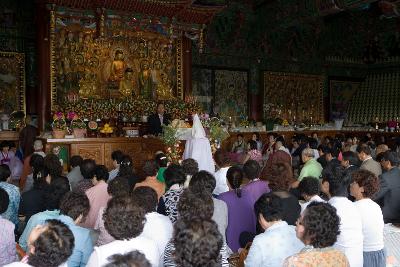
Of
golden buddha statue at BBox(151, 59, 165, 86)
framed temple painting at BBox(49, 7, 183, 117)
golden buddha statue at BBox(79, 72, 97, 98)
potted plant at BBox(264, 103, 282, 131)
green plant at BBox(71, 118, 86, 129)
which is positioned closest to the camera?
green plant at BBox(71, 118, 86, 129)

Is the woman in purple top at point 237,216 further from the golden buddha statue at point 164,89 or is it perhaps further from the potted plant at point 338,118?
the potted plant at point 338,118

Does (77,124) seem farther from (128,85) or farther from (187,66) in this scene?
(187,66)

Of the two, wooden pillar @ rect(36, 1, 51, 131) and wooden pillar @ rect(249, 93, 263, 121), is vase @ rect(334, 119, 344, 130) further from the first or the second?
wooden pillar @ rect(36, 1, 51, 131)

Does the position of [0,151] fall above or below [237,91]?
below

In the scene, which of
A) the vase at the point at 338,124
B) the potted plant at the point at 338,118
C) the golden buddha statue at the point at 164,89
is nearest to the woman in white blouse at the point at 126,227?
the golden buddha statue at the point at 164,89

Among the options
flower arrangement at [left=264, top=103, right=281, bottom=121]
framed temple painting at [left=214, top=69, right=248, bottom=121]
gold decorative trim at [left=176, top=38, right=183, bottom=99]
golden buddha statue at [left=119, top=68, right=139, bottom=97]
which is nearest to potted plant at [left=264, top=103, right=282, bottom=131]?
flower arrangement at [left=264, top=103, right=281, bottom=121]

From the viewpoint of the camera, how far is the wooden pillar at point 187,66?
1464 cm

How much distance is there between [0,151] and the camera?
9727mm

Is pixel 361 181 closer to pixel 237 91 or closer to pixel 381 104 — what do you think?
pixel 237 91

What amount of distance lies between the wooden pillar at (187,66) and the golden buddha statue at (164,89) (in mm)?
481

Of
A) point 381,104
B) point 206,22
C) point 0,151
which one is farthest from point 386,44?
point 0,151

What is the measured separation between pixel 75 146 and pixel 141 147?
5.47ft

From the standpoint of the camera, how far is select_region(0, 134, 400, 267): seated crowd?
246 centimetres

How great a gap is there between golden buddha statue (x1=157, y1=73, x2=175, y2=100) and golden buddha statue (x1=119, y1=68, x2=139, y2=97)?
717mm
